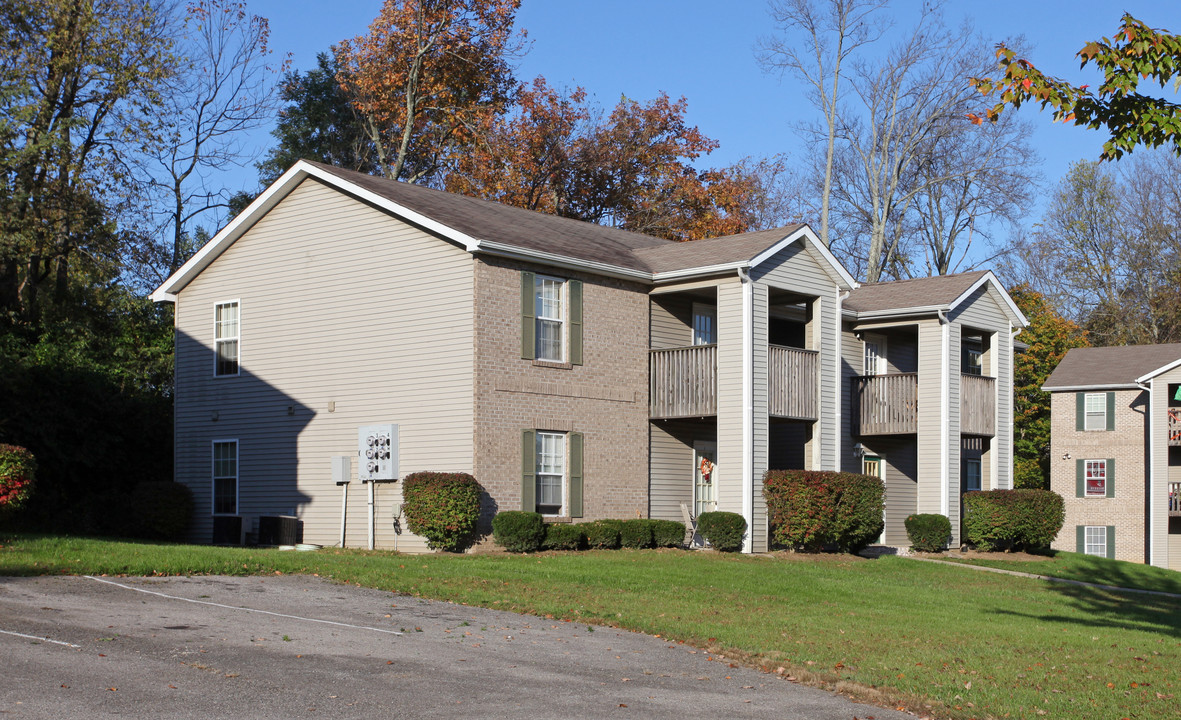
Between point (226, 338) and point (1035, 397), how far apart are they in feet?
121

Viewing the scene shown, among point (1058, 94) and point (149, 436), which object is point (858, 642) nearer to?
point (1058, 94)

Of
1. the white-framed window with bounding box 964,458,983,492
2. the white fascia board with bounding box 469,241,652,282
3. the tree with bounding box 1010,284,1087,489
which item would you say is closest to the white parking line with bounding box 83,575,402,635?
the white fascia board with bounding box 469,241,652,282

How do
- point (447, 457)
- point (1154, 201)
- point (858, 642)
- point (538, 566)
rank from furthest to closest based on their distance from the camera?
point (1154, 201), point (447, 457), point (538, 566), point (858, 642)

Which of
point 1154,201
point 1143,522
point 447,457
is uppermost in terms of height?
point 1154,201

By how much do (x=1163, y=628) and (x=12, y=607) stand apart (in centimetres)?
1503

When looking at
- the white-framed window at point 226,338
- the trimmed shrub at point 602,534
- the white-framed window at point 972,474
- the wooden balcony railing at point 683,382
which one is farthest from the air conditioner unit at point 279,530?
the white-framed window at point 972,474

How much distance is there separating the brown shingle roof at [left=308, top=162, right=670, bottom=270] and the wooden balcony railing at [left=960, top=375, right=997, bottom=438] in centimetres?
845

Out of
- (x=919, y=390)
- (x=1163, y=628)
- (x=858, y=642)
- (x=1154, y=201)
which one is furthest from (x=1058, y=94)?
(x=1154, y=201)

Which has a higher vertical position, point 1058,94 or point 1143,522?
point 1058,94

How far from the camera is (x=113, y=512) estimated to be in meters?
26.5

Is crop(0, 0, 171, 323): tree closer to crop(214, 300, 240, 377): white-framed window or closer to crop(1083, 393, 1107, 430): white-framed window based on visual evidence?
crop(214, 300, 240, 377): white-framed window

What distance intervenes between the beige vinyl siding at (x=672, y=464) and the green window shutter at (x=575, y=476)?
225 cm

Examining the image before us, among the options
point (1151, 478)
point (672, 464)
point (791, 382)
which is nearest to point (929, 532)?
point (791, 382)

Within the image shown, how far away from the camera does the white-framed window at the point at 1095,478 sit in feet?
148
